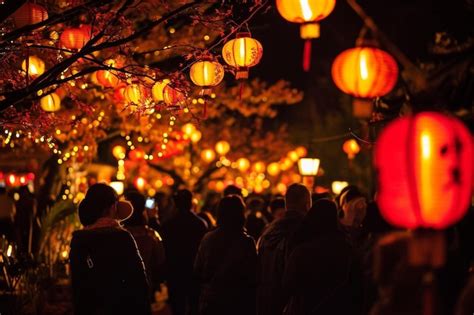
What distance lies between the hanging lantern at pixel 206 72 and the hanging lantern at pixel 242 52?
0.54 m

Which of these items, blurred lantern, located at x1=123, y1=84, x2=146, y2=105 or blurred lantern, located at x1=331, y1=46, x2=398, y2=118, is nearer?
blurred lantern, located at x1=331, y1=46, x2=398, y2=118

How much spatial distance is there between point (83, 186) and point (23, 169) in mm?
9887

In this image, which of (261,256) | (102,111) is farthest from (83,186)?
(261,256)

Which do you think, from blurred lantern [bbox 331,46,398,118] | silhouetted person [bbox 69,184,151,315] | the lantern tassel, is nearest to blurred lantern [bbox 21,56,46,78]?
blurred lantern [bbox 331,46,398,118]

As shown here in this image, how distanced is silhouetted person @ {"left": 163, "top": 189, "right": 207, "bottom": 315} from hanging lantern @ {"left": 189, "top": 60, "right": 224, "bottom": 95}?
1604 millimetres

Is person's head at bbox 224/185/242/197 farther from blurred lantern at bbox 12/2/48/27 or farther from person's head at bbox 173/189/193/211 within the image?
blurred lantern at bbox 12/2/48/27

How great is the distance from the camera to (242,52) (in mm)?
10773

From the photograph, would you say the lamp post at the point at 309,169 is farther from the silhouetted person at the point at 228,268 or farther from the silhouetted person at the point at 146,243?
the silhouetted person at the point at 228,268

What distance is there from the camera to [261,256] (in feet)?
29.2

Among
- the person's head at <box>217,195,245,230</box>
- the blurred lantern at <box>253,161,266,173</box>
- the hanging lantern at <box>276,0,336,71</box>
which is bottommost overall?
the blurred lantern at <box>253,161,266,173</box>

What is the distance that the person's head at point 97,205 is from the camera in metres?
7.09

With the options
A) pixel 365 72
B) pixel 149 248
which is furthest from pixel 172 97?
pixel 365 72

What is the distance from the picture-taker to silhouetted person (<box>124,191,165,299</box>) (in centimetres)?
995

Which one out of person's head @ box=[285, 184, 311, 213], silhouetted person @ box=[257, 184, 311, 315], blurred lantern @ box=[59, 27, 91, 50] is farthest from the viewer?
blurred lantern @ box=[59, 27, 91, 50]
